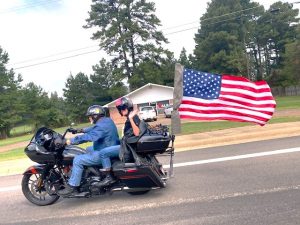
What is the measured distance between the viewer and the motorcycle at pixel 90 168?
6.09 meters

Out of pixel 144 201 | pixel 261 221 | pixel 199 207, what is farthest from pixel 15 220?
pixel 261 221

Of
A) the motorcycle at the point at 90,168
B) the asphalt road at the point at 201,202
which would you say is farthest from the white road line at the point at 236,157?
the motorcycle at the point at 90,168

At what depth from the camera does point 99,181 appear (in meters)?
6.21

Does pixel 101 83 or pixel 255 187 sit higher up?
pixel 101 83

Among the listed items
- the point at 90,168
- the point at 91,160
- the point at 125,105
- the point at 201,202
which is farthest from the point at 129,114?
the point at 201,202

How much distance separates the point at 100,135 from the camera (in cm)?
616

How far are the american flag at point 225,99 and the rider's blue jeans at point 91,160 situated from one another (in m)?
3.32

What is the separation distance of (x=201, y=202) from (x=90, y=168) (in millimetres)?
1915

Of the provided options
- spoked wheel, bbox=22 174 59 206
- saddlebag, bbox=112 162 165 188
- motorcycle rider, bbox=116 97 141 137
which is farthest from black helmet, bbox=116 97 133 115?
spoked wheel, bbox=22 174 59 206

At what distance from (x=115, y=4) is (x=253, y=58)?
35.7 m

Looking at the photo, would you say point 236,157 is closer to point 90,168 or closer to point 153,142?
→ point 153,142

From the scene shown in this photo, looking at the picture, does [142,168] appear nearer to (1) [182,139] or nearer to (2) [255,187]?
(2) [255,187]

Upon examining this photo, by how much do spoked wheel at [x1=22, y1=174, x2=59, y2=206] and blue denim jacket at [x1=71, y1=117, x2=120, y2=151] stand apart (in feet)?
3.16

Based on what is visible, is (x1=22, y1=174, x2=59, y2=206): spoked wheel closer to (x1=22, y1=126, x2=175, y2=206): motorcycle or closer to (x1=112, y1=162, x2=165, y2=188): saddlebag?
(x1=22, y1=126, x2=175, y2=206): motorcycle
